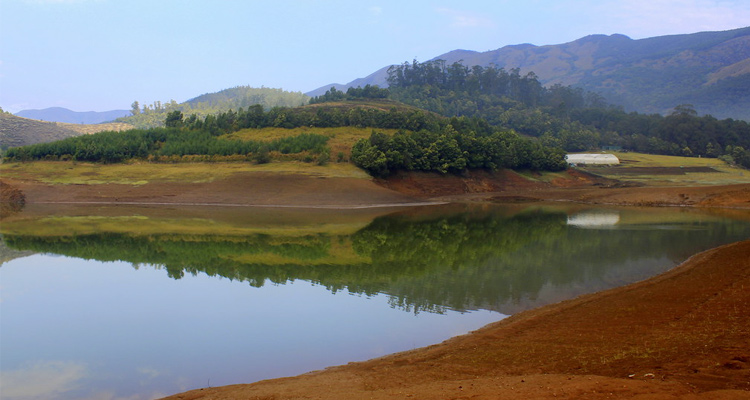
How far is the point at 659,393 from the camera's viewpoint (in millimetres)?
6934

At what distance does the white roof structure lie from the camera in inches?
3442

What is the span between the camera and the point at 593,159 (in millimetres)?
88938

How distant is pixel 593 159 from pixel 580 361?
86208 mm

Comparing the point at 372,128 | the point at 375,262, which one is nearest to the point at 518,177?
the point at 372,128

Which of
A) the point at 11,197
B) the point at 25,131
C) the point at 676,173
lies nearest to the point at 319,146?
the point at 11,197

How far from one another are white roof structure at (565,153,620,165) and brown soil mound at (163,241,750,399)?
76949 millimetres

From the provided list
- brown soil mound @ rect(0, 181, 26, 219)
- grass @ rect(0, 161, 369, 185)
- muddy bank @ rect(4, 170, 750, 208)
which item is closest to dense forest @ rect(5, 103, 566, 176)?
grass @ rect(0, 161, 369, 185)

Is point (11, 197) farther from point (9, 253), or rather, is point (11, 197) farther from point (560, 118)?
point (560, 118)

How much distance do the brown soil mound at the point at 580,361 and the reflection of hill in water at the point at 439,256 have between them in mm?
3767

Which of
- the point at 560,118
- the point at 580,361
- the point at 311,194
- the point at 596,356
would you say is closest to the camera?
the point at 580,361

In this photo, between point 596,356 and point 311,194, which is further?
point 311,194

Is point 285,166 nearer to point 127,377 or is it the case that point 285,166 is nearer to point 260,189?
point 260,189

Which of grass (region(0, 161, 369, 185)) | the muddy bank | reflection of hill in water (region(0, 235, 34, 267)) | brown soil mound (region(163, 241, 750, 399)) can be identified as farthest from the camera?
grass (region(0, 161, 369, 185))

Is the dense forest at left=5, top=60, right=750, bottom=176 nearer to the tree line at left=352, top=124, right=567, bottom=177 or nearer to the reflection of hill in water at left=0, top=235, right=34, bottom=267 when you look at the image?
the tree line at left=352, top=124, right=567, bottom=177
